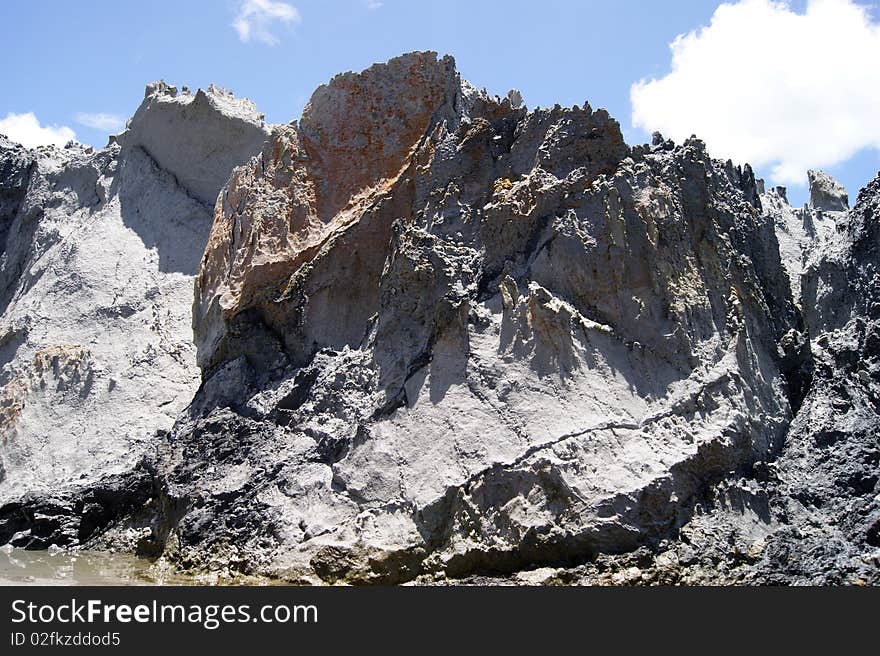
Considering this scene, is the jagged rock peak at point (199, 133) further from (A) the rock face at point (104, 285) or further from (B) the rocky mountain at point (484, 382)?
(B) the rocky mountain at point (484, 382)

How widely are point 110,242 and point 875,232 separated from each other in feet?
25.2

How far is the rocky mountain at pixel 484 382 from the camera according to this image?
224 inches

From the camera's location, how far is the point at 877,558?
17.2 feet

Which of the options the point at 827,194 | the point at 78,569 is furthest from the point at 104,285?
the point at 827,194

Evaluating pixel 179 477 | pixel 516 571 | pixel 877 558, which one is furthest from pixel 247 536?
pixel 877 558

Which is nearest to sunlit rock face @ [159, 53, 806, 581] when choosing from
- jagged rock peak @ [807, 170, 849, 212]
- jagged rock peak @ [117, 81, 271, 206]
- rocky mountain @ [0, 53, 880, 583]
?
rocky mountain @ [0, 53, 880, 583]

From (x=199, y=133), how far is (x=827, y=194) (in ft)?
37.5

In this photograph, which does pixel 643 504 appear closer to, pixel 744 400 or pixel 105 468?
pixel 744 400

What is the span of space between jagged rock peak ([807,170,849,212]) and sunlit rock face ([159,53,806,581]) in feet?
33.2

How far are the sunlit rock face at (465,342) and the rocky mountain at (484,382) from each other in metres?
0.02

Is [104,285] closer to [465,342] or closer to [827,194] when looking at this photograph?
[465,342]

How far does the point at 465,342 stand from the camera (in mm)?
6379

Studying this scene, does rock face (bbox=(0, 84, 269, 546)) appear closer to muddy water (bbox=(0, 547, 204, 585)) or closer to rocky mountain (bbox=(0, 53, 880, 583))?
rocky mountain (bbox=(0, 53, 880, 583))

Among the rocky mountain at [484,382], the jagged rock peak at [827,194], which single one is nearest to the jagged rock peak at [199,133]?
the rocky mountain at [484,382]
